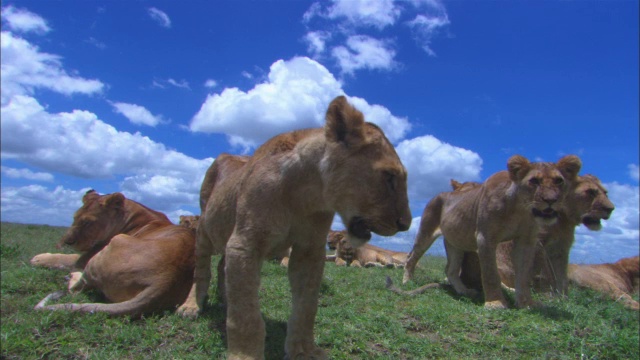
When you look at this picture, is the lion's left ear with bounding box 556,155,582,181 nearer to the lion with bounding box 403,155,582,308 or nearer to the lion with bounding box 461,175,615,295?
the lion with bounding box 403,155,582,308

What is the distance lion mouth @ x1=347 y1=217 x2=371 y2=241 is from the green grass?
135cm

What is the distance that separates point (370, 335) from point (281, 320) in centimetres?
95

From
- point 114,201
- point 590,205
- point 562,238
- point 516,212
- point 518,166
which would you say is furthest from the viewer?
point 590,205

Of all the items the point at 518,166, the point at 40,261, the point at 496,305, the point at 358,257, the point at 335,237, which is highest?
the point at 518,166

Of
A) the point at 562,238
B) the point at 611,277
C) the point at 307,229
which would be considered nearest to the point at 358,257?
the point at 611,277

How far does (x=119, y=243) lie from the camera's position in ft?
18.7

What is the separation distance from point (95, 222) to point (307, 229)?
456 cm

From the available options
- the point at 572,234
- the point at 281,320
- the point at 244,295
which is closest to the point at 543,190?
the point at 572,234

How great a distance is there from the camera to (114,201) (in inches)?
284

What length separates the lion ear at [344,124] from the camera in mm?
3365

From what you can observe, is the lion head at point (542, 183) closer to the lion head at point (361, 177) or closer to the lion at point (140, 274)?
the lion head at point (361, 177)

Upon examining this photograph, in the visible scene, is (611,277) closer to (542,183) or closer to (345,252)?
(542,183)

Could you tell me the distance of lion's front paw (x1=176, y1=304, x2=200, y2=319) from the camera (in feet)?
16.4

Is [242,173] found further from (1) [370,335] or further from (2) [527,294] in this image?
(2) [527,294]
